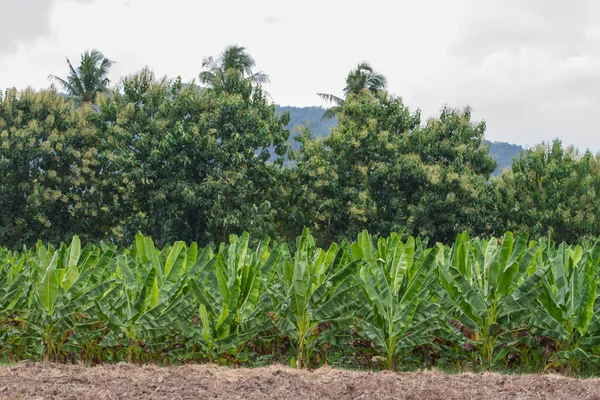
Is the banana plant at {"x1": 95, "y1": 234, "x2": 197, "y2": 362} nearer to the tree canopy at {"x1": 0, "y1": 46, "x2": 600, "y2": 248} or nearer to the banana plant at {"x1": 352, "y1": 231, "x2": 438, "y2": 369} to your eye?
the banana plant at {"x1": 352, "y1": 231, "x2": 438, "y2": 369}

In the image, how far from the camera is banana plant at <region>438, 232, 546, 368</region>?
21.1 feet

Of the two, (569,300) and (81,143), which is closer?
(569,300)

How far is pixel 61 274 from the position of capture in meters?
6.88

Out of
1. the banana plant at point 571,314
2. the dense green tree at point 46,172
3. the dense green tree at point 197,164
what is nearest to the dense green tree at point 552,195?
the dense green tree at point 197,164

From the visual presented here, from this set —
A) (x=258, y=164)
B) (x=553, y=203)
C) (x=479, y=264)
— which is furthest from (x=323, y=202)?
(x=479, y=264)

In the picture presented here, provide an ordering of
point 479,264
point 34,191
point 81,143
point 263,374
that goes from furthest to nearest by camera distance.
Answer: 1. point 81,143
2. point 34,191
3. point 479,264
4. point 263,374

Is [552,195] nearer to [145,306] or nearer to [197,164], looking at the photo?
[197,164]

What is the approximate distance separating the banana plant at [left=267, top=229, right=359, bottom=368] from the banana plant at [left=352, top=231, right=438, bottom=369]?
0.19 m

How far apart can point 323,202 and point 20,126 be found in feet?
43.8

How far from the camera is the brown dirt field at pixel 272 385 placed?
4953mm

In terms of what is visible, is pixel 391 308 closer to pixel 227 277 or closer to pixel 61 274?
pixel 227 277

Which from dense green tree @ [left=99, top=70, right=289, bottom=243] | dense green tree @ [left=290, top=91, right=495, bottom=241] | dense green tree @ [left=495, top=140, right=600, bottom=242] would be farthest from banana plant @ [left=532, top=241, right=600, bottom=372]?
dense green tree @ [left=495, top=140, right=600, bottom=242]

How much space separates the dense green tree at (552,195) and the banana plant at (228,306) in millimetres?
23329

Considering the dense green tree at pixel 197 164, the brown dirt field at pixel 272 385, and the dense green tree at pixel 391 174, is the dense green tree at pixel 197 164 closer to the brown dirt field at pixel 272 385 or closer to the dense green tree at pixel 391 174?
the dense green tree at pixel 391 174
